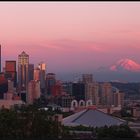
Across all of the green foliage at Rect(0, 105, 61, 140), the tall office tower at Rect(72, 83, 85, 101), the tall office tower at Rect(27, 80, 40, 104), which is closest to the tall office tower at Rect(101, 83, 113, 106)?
the tall office tower at Rect(72, 83, 85, 101)

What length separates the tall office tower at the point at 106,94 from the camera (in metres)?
91.0

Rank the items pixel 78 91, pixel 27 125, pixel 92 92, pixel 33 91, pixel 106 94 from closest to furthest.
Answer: pixel 27 125 → pixel 33 91 → pixel 92 92 → pixel 78 91 → pixel 106 94

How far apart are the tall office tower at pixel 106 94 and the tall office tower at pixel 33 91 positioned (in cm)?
1153

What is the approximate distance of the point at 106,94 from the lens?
94.5 metres

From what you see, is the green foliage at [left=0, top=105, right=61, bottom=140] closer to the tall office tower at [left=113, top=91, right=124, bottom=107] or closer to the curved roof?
the curved roof

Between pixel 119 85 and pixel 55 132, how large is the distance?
78.4m

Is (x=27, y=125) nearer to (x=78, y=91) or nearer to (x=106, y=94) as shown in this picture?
(x=78, y=91)

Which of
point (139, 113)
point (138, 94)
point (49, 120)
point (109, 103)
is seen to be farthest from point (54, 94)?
point (49, 120)

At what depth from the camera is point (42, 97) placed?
8631 centimetres

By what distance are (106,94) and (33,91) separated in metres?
16.6

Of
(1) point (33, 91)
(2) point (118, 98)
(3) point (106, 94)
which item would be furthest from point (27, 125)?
(3) point (106, 94)

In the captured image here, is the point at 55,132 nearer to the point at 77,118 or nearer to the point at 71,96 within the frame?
the point at 77,118

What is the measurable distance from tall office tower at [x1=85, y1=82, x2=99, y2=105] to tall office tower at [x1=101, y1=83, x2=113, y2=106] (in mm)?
1170

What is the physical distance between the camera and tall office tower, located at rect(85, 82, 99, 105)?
8774 centimetres
